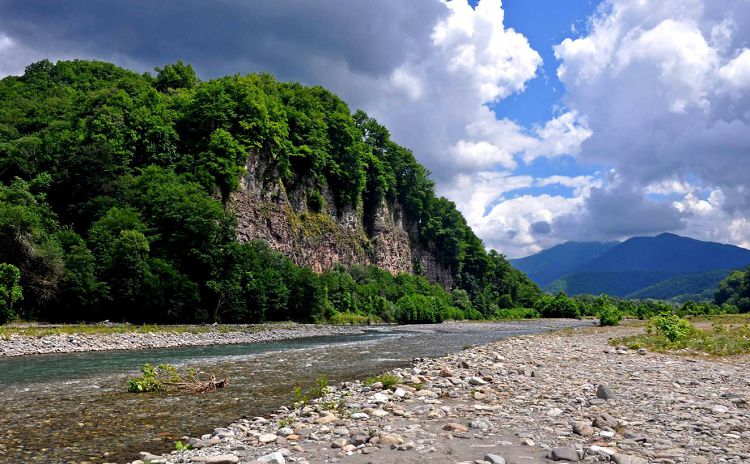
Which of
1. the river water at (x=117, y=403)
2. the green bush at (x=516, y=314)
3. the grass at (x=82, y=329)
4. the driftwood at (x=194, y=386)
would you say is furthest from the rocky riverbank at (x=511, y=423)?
the green bush at (x=516, y=314)

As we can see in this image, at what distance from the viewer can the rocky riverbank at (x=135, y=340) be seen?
32966mm

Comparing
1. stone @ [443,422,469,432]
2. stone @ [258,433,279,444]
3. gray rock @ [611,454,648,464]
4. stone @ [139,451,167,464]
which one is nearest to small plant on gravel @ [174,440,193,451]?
stone @ [139,451,167,464]

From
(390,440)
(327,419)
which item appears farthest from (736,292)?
(390,440)

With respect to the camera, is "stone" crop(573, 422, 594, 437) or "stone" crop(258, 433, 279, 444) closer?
"stone" crop(573, 422, 594, 437)

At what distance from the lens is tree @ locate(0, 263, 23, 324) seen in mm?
43781

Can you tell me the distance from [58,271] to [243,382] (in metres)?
40.4

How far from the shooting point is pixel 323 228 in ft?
349

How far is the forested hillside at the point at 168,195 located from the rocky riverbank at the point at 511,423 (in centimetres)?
4590

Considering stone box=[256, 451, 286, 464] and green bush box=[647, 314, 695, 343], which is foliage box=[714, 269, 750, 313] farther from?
stone box=[256, 451, 286, 464]

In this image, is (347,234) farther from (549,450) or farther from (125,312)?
(549,450)

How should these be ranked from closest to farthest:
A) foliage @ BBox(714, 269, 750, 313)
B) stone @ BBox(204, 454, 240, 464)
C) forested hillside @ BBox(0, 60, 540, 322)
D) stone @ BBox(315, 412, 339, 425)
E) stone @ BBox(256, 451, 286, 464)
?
stone @ BBox(256, 451, 286, 464), stone @ BBox(204, 454, 240, 464), stone @ BBox(315, 412, 339, 425), forested hillside @ BBox(0, 60, 540, 322), foliage @ BBox(714, 269, 750, 313)

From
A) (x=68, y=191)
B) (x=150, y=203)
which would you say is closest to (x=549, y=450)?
(x=150, y=203)

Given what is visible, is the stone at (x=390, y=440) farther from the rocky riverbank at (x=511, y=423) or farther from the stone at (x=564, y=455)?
the stone at (x=564, y=455)

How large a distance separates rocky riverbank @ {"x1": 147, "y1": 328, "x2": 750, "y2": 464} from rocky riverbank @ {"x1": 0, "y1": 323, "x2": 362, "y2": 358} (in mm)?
27696
